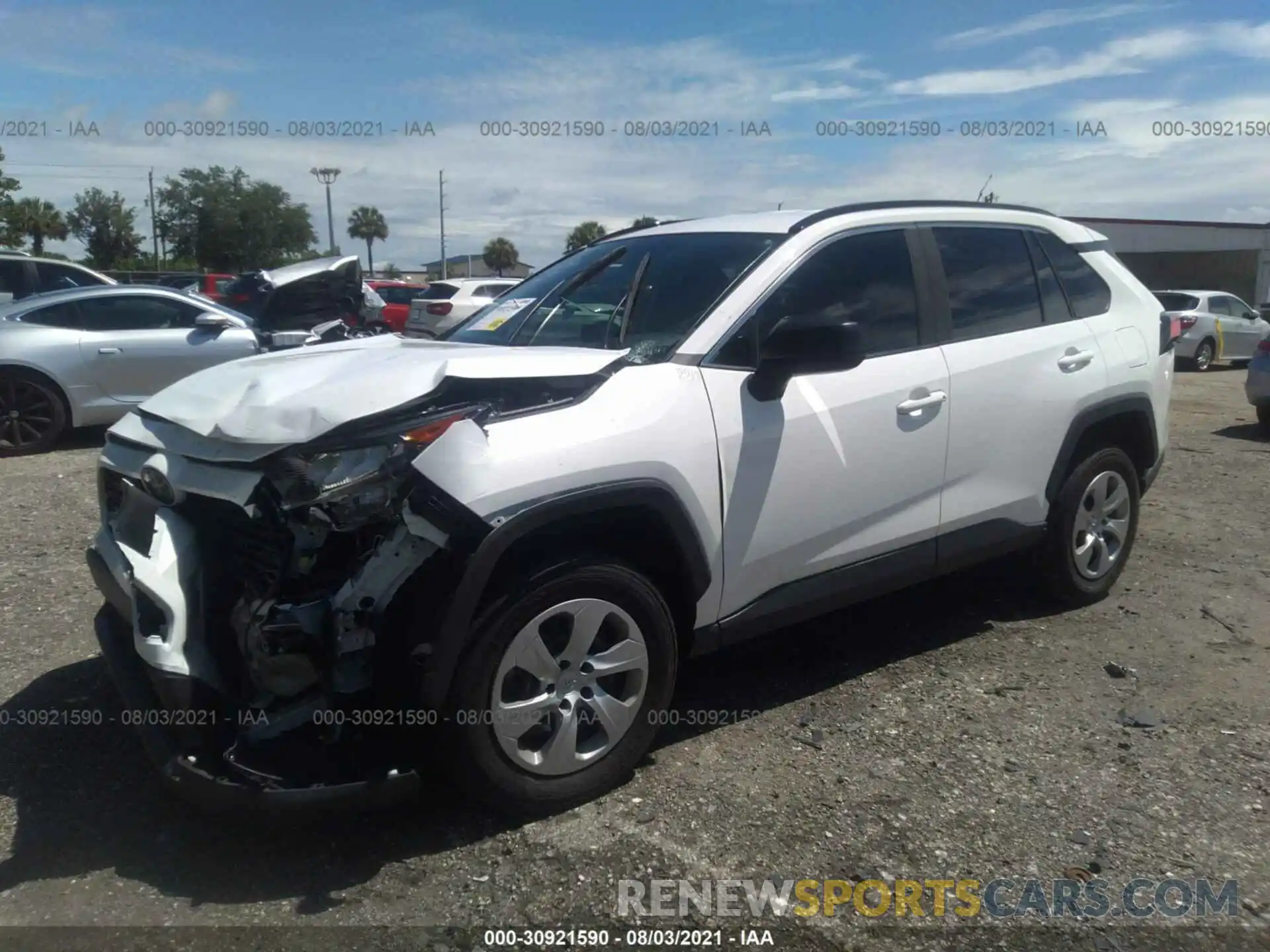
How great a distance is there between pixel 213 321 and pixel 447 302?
866 centimetres

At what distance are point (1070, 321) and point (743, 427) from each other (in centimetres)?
215

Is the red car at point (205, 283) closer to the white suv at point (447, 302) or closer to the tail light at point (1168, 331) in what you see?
the white suv at point (447, 302)

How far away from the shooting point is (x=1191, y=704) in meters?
4.09

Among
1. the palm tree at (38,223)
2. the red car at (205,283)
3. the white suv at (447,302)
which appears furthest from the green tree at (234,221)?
the white suv at (447,302)

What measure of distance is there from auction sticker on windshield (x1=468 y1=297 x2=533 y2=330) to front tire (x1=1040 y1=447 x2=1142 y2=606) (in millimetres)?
2557

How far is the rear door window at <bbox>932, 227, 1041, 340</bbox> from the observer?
4371mm

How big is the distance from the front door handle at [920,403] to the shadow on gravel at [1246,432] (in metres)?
7.91

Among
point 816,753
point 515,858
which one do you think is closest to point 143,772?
point 515,858

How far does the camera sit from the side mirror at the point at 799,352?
11.2 ft

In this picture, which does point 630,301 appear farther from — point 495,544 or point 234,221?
point 234,221

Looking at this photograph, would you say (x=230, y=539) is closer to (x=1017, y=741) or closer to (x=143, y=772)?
(x=143, y=772)

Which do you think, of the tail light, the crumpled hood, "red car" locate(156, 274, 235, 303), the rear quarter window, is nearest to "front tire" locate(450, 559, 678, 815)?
the crumpled hood

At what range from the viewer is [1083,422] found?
4.69 m

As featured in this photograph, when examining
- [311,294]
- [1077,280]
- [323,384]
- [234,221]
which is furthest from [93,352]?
[234,221]
